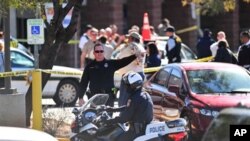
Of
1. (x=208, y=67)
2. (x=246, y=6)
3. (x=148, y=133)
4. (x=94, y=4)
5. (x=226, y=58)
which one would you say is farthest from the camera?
(x=246, y=6)

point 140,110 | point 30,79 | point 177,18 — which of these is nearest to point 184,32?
point 177,18

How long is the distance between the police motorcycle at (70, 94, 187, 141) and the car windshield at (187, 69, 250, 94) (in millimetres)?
2988

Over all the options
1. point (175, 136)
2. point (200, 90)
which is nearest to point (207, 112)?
point (200, 90)

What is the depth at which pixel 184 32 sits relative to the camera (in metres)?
38.2

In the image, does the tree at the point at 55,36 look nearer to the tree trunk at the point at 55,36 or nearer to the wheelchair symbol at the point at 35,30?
the tree trunk at the point at 55,36

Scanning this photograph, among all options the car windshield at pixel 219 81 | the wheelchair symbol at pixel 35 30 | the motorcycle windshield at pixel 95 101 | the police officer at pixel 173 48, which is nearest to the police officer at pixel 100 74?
the wheelchair symbol at pixel 35 30

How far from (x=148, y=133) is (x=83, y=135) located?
0.83m

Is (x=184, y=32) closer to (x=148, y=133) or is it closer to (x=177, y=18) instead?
(x=177, y=18)

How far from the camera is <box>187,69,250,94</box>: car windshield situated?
11188 mm

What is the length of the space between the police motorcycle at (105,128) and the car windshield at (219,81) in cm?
299

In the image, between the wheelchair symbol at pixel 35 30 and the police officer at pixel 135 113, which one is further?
the wheelchair symbol at pixel 35 30

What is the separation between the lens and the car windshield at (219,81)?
11.2 metres

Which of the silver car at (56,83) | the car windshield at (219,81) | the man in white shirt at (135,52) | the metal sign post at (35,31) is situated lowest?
the silver car at (56,83)

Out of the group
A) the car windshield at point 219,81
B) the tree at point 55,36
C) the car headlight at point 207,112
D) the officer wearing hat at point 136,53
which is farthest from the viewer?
the officer wearing hat at point 136,53
